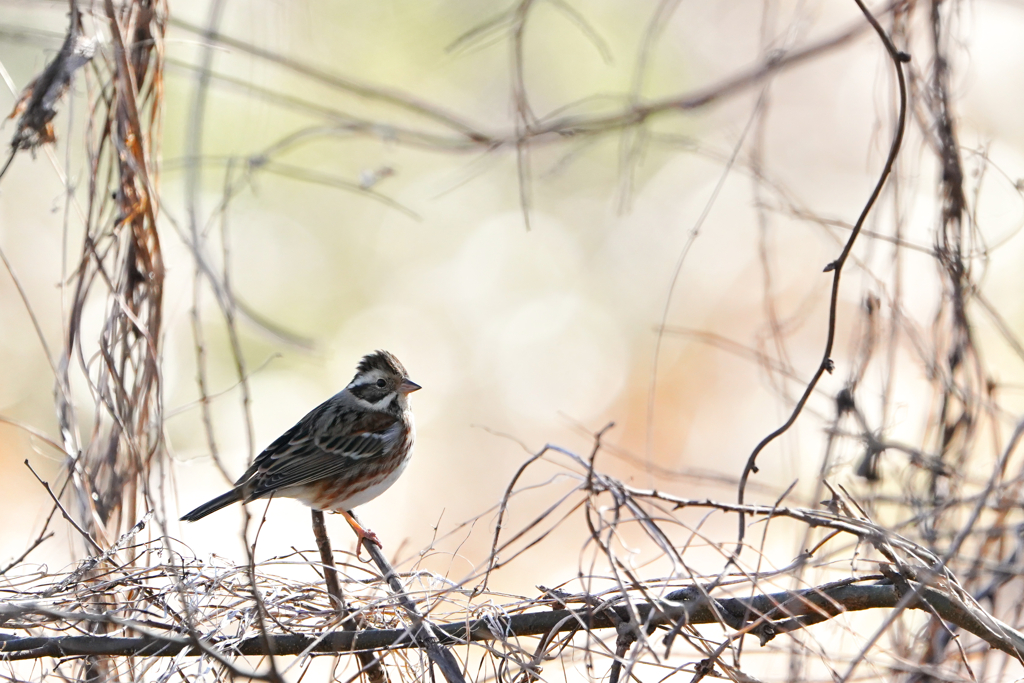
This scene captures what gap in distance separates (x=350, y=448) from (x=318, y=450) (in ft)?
0.53

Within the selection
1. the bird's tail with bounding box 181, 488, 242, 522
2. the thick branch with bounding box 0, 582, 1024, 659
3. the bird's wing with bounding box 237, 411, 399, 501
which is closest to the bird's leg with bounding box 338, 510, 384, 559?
the bird's wing with bounding box 237, 411, 399, 501

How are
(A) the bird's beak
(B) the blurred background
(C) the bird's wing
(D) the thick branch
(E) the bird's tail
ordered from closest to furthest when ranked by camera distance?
(D) the thick branch
(E) the bird's tail
(C) the bird's wing
(A) the bird's beak
(B) the blurred background

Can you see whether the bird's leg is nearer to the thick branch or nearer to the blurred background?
the thick branch

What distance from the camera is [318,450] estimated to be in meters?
4.90

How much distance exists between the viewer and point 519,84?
11.5ft

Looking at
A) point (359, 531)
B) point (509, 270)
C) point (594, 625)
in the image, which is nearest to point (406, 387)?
point (359, 531)

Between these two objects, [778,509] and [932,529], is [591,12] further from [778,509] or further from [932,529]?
[778,509]

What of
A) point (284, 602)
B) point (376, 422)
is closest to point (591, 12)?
point (376, 422)

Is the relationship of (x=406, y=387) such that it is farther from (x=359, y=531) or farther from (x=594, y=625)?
(x=594, y=625)

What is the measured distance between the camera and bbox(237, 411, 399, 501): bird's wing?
4.69m

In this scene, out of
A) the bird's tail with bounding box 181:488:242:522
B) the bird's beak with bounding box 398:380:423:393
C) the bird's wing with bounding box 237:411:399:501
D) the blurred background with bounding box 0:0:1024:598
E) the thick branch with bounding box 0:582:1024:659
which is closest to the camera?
the thick branch with bounding box 0:582:1024:659

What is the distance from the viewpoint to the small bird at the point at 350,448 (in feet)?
15.6

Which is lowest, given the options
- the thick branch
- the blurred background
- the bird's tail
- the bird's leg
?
the thick branch

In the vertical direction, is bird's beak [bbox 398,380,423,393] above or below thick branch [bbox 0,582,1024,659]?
above
